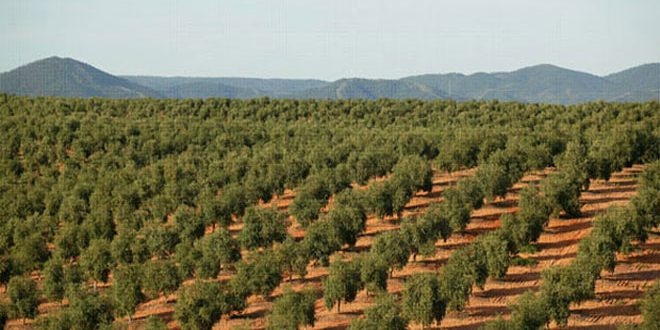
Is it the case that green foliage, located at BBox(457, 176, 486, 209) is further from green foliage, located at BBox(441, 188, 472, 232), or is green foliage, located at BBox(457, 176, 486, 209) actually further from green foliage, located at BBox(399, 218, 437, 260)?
green foliage, located at BBox(399, 218, 437, 260)

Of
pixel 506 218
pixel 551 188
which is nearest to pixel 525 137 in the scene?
pixel 551 188

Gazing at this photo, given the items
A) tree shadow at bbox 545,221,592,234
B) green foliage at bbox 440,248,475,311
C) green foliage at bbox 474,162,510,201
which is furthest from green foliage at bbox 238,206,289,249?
tree shadow at bbox 545,221,592,234

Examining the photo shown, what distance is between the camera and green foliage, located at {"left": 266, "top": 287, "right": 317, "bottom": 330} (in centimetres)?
3831

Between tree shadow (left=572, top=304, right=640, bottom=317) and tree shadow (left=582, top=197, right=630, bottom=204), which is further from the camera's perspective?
tree shadow (left=582, top=197, right=630, bottom=204)

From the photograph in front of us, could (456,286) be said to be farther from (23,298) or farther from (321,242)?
(23,298)

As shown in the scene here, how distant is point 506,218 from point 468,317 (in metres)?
12.3

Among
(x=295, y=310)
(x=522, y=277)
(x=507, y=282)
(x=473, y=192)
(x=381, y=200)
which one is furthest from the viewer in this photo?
(x=381, y=200)

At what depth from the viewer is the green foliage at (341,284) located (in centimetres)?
4316

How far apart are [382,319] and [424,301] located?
13.7 feet

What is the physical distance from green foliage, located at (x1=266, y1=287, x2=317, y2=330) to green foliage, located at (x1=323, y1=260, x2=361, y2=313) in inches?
116

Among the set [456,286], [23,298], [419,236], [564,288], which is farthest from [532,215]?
[23,298]

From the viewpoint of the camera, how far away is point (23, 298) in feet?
154

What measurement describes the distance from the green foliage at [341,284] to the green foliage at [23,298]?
22728 millimetres

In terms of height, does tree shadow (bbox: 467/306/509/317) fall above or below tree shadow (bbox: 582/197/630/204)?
below
